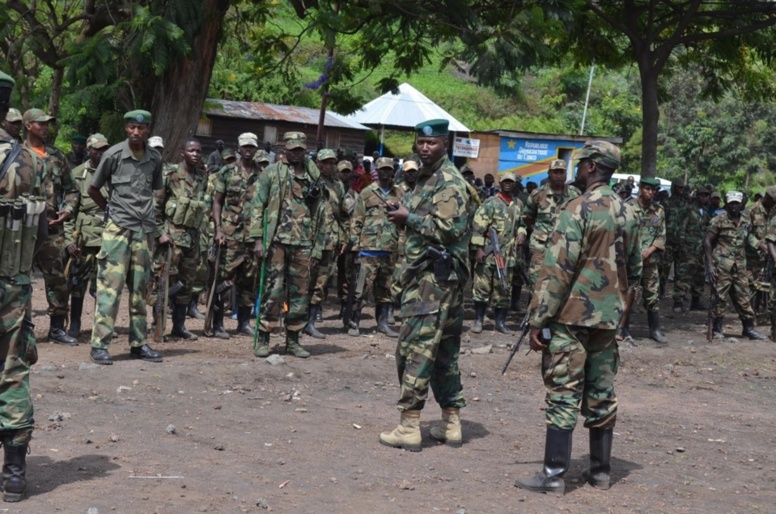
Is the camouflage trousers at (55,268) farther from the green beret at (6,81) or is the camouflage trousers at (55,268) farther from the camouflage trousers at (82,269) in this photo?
the green beret at (6,81)

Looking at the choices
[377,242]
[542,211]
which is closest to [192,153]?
[377,242]

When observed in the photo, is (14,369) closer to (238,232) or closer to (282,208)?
(282,208)

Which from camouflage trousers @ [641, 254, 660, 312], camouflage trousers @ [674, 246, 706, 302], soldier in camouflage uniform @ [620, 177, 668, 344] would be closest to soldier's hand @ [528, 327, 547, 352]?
soldier in camouflage uniform @ [620, 177, 668, 344]

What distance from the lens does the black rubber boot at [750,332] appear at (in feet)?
46.6

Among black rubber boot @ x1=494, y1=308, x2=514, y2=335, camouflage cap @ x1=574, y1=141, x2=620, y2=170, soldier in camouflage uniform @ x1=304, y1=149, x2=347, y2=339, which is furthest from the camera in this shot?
black rubber boot @ x1=494, y1=308, x2=514, y2=335

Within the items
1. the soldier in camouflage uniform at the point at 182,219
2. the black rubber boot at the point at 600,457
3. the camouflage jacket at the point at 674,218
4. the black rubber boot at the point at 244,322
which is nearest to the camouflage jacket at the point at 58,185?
the soldier in camouflage uniform at the point at 182,219

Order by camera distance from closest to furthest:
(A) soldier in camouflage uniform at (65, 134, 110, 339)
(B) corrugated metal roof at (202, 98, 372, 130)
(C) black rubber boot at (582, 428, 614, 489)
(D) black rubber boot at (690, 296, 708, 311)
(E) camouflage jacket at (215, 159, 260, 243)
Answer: (C) black rubber boot at (582, 428, 614, 489) → (A) soldier in camouflage uniform at (65, 134, 110, 339) → (E) camouflage jacket at (215, 159, 260, 243) → (D) black rubber boot at (690, 296, 708, 311) → (B) corrugated metal roof at (202, 98, 372, 130)

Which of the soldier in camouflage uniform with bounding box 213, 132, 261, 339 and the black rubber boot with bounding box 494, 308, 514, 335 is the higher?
the soldier in camouflage uniform with bounding box 213, 132, 261, 339

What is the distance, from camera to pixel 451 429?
7.53 m

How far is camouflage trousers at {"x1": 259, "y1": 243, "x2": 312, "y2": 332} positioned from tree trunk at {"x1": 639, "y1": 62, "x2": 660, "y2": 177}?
9.96 m

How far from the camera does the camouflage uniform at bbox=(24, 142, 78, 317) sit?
995 centimetres

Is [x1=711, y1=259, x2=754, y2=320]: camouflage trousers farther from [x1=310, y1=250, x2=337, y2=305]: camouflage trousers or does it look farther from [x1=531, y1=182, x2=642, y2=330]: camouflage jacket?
[x1=531, y1=182, x2=642, y2=330]: camouflage jacket

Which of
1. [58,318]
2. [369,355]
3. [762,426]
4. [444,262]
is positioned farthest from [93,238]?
[762,426]

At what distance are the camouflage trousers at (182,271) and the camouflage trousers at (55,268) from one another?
0.95 m
